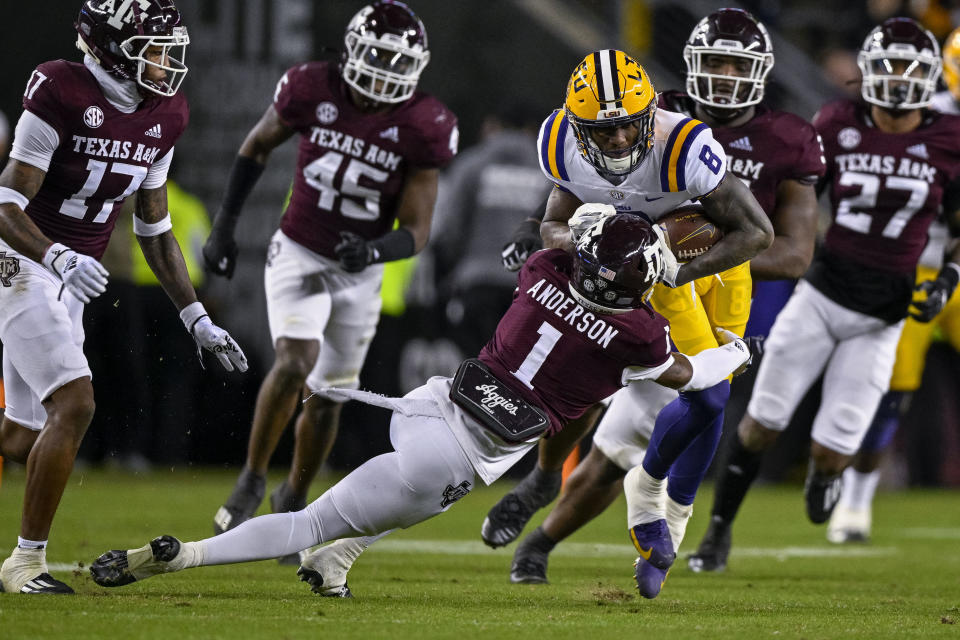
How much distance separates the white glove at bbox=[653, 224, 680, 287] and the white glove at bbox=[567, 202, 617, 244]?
0.55 feet

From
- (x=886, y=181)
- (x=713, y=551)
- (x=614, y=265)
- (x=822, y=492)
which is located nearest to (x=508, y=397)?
(x=614, y=265)

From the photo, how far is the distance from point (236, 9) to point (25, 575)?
642 cm

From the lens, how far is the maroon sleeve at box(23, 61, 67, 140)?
15.0 feet

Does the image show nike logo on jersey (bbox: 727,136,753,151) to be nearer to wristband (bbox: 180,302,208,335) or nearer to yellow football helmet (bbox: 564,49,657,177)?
yellow football helmet (bbox: 564,49,657,177)

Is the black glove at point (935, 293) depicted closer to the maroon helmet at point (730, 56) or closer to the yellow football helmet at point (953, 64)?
the yellow football helmet at point (953, 64)

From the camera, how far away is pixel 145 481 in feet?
31.4

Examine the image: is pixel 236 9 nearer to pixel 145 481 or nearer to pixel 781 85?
pixel 145 481

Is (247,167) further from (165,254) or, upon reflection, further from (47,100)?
(47,100)

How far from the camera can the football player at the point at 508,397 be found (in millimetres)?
4211

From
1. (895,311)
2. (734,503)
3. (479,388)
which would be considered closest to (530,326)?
(479,388)

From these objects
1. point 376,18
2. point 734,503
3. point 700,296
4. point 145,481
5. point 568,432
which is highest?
point 376,18

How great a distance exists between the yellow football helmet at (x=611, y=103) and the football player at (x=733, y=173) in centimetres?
83

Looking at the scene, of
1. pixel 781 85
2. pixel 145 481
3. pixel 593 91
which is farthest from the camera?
pixel 781 85

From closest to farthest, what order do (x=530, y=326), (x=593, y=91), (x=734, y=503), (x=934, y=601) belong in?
(x=530, y=326)
(x=593, y=91)
(x=934, y=601)
(x=734, y=503)
